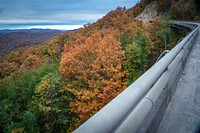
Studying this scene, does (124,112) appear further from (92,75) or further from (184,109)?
(92,75)

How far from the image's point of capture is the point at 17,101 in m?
26.0

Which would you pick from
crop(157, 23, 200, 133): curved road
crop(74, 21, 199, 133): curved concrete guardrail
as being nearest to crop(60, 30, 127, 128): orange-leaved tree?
crop(157, 23, 200, 133): curved road

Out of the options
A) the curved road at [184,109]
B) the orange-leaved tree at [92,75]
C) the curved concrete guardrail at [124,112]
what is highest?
the curved concrete guardrail at [124,112]

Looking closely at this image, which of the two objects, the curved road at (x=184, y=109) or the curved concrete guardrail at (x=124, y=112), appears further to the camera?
the curved road at (x=184, y=109)

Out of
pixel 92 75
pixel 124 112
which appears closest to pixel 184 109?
pixel 124 112

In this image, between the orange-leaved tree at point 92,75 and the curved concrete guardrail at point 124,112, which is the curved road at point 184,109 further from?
the orange-leaved tree at point 92,75

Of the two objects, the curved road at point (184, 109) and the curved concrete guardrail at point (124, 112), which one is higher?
the curved concrete guardrail at point (124, 112)

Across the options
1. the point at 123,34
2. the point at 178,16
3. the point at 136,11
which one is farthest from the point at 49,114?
the point at 136,11

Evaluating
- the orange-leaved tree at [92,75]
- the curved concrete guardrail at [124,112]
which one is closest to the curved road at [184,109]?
the curved concrete guardrail at [124,112]

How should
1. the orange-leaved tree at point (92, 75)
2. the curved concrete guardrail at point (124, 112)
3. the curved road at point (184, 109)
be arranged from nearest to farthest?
A: the curved concrete guardrail at point (124, 112), the curved road at point (184, 109), the orange-leaved tree at point (92, 75)

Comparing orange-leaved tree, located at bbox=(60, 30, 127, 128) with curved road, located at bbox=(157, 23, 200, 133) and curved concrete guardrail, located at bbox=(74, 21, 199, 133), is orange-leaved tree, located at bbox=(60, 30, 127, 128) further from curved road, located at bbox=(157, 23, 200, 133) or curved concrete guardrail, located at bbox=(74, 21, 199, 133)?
curved concrete guardrail, located at bbox=(74, 21, 199, 133)

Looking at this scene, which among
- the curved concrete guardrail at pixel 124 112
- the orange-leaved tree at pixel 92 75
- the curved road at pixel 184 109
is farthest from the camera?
the orange-leaved tree at pixel 92 75

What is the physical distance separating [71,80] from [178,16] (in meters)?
49.7

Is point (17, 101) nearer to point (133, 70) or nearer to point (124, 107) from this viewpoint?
point (133, 70)
